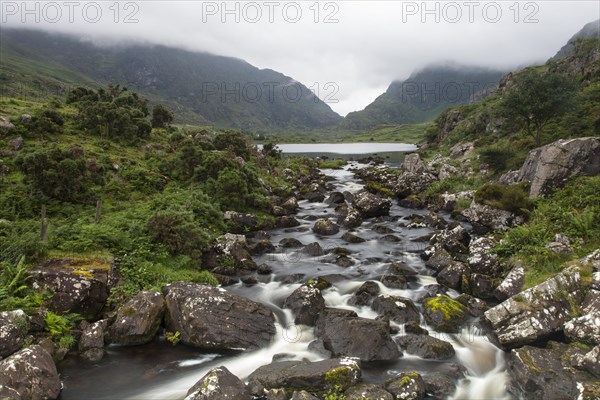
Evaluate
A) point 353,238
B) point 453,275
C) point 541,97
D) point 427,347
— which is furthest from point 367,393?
point 541,97

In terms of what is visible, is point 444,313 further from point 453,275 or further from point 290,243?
point 290,243

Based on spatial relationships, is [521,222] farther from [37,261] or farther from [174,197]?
[37,261]

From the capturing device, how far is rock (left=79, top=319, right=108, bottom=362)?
14133 millimetres

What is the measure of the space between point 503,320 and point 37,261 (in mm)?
20828

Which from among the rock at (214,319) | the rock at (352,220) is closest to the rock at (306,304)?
the rock at (214,319)

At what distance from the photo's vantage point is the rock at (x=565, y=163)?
86.8ft

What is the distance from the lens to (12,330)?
515 inches

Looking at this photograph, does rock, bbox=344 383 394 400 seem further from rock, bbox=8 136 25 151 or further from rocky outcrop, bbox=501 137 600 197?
rock, bbox=8 136 25 151

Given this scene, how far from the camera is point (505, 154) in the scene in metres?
41.6

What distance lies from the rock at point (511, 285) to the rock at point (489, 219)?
7.81 m

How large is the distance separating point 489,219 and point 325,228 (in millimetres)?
12861

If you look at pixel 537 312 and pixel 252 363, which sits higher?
pixel 537 312

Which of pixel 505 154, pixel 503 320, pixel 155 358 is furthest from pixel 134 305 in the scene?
pixel 505 154

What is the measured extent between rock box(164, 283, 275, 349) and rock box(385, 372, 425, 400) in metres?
5.85
